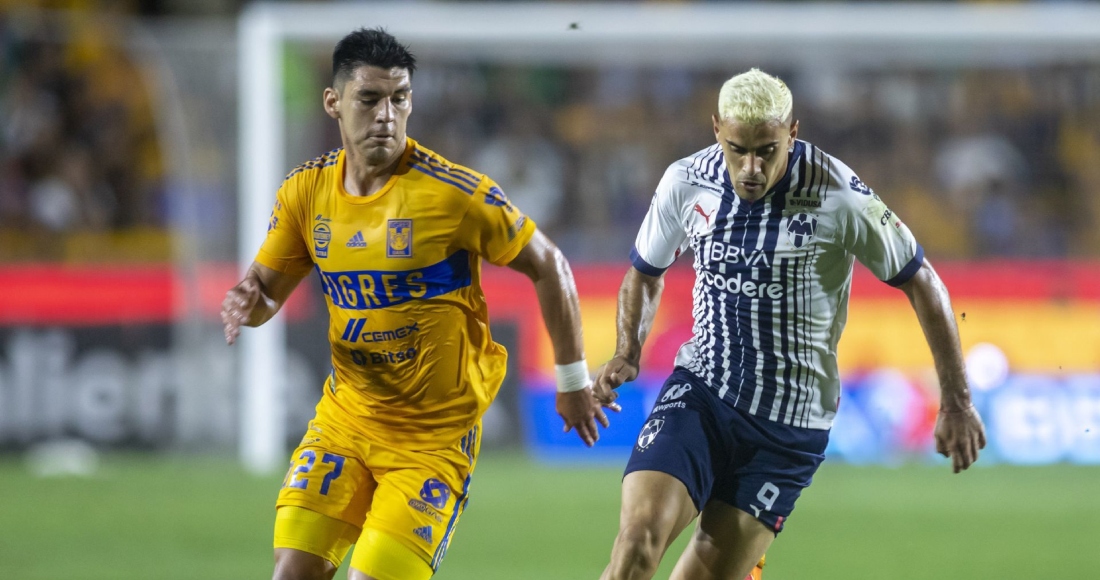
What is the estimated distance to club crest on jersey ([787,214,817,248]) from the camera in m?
4.95

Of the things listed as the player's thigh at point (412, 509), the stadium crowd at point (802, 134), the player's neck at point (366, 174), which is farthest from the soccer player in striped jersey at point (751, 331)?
the stadium crowd at point (802, 134)

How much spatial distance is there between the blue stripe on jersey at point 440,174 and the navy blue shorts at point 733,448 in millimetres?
1146

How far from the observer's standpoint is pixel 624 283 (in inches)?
211

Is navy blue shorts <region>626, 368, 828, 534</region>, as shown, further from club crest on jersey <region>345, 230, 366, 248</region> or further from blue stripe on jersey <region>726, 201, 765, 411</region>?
club crest on jersey <region>345, 230, 366, 248</region>

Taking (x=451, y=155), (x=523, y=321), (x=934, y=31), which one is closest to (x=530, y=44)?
(x=451, y=155)

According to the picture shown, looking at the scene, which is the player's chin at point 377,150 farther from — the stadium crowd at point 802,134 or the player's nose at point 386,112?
the stadium crowd at point 802,134

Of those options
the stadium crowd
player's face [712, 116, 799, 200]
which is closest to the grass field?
the stadium crowd

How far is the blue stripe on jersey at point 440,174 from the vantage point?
4.76 meters

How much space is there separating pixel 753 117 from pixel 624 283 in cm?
99

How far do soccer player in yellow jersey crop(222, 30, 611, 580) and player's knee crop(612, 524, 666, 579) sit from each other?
39cm

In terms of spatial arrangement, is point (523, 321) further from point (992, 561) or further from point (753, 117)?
point (753, 117)

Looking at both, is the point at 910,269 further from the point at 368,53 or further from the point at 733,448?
the point at 368,53

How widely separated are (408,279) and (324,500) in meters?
0.82

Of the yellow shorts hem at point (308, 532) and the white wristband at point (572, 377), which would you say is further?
the white wristband at point (572, 377)
